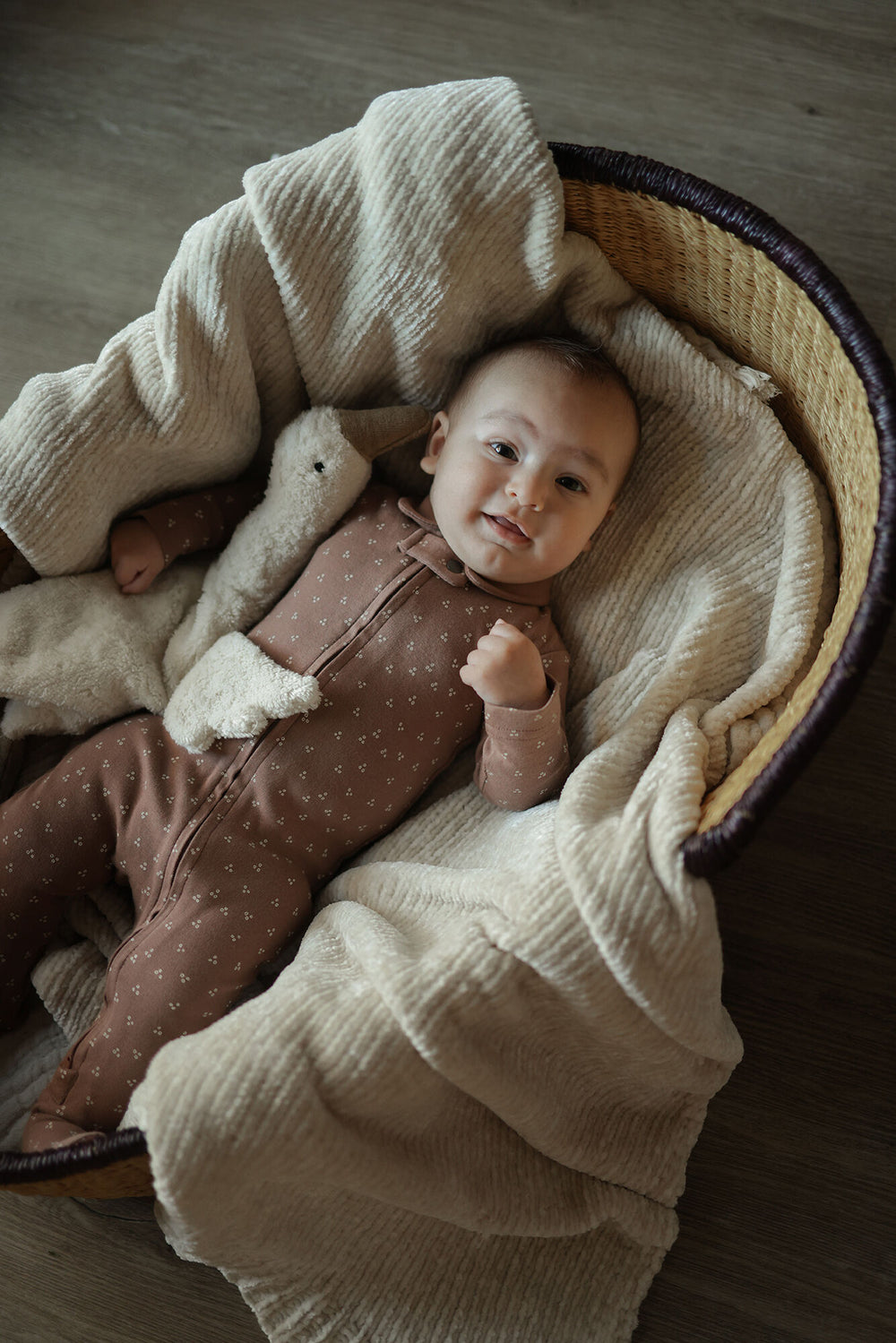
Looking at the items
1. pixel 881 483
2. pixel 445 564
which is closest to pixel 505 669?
pixel 445 564

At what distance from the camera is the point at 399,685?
110 centimetres

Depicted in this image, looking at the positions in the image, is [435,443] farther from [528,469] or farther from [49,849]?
[49,849]

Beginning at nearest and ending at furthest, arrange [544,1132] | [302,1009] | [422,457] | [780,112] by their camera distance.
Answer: [302,1009] < [544,1132] < [422,457] < [780,112]

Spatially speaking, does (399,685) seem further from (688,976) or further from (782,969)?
(782,969)

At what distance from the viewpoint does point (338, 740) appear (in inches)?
Result: 42.9

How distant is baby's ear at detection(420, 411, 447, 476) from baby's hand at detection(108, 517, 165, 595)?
0.33 metres

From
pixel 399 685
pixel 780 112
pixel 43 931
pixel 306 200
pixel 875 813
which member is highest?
pixel 780 112

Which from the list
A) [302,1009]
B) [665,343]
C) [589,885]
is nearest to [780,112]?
[665,343]

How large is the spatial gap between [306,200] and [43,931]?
83 cm

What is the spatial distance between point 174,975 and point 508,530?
57 cm

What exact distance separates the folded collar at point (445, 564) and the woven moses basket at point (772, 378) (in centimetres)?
32

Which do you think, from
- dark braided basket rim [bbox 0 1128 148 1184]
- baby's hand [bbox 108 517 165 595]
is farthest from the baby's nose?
dark braided basket rim [bbox 0 1128 148 1184]

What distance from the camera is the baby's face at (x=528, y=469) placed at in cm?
105

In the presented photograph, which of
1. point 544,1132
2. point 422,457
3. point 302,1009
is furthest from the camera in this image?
point 422,457
